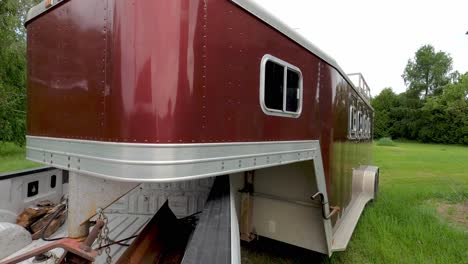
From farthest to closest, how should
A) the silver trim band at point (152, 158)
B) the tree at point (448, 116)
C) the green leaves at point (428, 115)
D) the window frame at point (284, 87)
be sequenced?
1. the green leaves at point (428, 115)
2. the tree at point (448, 116)
3. the window frame at point (284, 87)
4. the silver trim band at point (152, 158)

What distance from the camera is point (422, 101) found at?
190ft

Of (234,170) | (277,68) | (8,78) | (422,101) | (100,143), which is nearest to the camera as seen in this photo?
(100,143)

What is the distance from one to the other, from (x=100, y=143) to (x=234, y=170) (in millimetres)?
870

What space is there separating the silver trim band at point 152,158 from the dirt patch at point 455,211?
6101mm

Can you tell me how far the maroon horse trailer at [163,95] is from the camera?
5.66 feet

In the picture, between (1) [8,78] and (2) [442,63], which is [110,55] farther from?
(2) [442,63]

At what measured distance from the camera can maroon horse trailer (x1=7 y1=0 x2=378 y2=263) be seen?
172 cm

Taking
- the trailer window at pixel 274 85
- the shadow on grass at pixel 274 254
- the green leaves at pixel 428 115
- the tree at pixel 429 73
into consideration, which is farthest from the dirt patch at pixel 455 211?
the tree at pixel 429 73

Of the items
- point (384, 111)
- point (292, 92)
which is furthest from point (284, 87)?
point (384, 111)

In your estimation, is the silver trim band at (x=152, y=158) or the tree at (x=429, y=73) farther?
the tree at (x=429, y=73)

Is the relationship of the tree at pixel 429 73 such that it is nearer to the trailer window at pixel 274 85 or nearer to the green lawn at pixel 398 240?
the green lawn at pixel 398 240

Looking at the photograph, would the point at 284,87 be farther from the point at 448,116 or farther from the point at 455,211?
the point at 448,116

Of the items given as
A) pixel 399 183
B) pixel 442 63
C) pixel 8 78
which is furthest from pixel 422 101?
pixel 8 78

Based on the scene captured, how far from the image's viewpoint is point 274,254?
5.03 m
